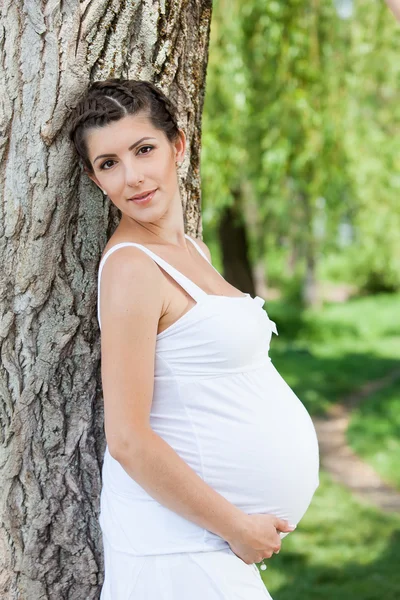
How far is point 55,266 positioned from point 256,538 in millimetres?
745

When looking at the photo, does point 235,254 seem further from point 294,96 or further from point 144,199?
point 144,199

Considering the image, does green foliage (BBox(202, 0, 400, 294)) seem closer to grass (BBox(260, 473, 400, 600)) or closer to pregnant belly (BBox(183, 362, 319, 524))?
grass (BBox(260, 473, 400, 600))

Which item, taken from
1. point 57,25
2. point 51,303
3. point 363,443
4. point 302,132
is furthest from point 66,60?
point 363,443

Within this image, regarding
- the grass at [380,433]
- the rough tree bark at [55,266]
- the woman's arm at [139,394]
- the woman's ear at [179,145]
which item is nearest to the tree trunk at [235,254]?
the grass at [380,433]

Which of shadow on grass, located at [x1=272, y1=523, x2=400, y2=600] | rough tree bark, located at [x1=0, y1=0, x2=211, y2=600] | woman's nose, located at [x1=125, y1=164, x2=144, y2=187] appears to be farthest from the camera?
shadow on grass, located at [x1=272, y1=523, x2=400, y2=600]

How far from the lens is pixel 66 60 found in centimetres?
171

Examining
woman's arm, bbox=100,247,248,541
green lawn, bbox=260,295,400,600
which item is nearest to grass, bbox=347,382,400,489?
green lawn, bbox=260,295,400,600

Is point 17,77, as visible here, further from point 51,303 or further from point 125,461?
point 125,461

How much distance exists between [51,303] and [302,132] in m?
4.03

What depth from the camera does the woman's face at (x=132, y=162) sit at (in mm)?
1570

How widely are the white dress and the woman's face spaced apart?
119 millimetres

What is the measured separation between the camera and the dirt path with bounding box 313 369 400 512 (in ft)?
18.1

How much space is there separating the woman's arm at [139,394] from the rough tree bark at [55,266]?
12.5 inches

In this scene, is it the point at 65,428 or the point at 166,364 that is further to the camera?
the point at 65,428
